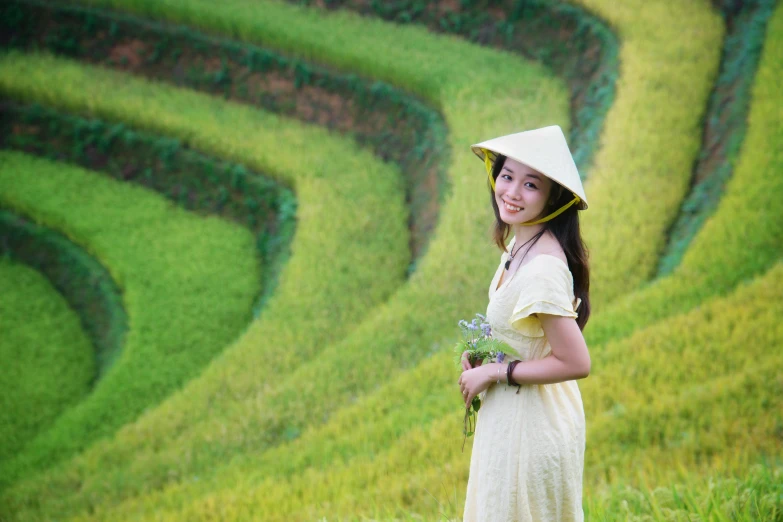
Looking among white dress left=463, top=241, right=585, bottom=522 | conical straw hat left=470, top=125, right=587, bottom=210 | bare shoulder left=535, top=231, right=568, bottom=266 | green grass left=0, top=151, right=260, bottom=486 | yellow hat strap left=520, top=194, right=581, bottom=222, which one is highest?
green grass left=0, top=151, right=260, bottom=486

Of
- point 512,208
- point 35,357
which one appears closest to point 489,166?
point 512,208

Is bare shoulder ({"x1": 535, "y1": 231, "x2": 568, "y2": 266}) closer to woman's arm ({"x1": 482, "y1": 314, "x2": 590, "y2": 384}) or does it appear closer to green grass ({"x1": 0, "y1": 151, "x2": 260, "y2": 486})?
woman's arm ({"x1": 482, "y1": 314, "x2": 590, "y2": 384})

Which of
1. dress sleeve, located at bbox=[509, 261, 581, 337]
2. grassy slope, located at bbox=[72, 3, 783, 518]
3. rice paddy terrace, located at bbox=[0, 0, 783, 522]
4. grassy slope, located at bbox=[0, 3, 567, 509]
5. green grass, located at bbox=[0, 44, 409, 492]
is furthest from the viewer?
green grass, located at bbox=[0, 44, 409, 492]

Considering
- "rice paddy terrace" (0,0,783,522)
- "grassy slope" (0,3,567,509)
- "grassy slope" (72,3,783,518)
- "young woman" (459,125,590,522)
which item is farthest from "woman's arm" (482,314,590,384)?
"grassy slope" (0,3,567,509)

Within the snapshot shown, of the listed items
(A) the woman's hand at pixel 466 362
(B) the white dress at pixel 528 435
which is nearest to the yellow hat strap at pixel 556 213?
(B) the white dress at pixel 528 435

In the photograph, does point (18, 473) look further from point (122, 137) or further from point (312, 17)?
point (312, 17)

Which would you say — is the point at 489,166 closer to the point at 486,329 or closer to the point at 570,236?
the point at 570,236

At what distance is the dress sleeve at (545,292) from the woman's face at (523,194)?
20 cm

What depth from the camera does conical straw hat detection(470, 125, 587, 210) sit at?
2242mm

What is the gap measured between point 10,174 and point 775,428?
856 cm

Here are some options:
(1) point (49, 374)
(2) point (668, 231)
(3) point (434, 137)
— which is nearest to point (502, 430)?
(2) point (668, 231)

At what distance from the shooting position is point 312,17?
10375 millimetres

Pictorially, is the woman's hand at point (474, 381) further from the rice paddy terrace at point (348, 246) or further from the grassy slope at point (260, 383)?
the grassy slope at point (260, 383)

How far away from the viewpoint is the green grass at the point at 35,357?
20.7ft
